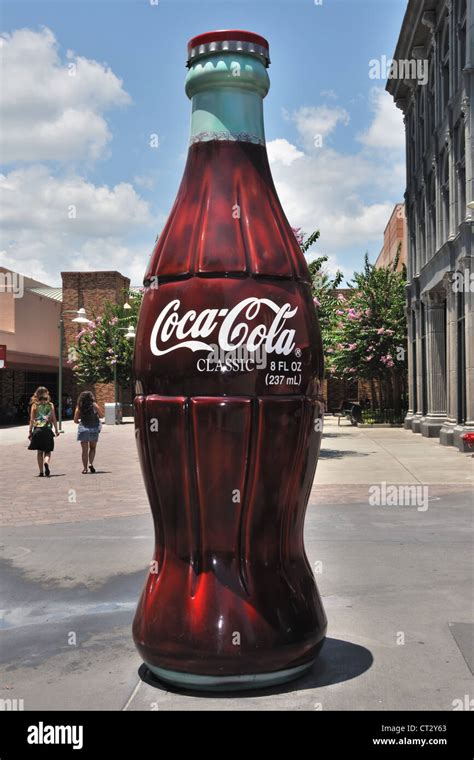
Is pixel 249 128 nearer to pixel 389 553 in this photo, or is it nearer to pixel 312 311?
pixel 312 311

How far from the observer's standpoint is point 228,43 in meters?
4.62

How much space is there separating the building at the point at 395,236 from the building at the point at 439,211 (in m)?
18.0

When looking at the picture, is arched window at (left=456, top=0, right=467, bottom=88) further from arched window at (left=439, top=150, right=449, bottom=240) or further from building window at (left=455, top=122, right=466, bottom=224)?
arched window at (left=439, top=150, right=449, bottom=240)

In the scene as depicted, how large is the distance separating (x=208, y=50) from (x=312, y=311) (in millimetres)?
1637

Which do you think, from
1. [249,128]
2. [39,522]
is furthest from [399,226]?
[249,128]

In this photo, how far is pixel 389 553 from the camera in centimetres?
783

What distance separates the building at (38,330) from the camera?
38.3m

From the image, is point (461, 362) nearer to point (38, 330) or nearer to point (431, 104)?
point (431, 104)

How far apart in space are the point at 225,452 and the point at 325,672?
1.43 meters

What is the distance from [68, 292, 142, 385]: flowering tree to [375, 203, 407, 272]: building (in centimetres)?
1662

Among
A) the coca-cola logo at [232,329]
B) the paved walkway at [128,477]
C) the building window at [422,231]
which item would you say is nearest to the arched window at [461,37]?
the building window at [422,231]

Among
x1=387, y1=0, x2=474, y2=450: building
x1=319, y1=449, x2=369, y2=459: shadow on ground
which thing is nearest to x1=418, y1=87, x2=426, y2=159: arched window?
x1=387, y1=0, x2=474, y2=450: building

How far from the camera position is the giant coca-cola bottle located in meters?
4.30

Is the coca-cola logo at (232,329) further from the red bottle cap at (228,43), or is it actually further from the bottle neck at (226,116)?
the red bottle cap at (228,43)
